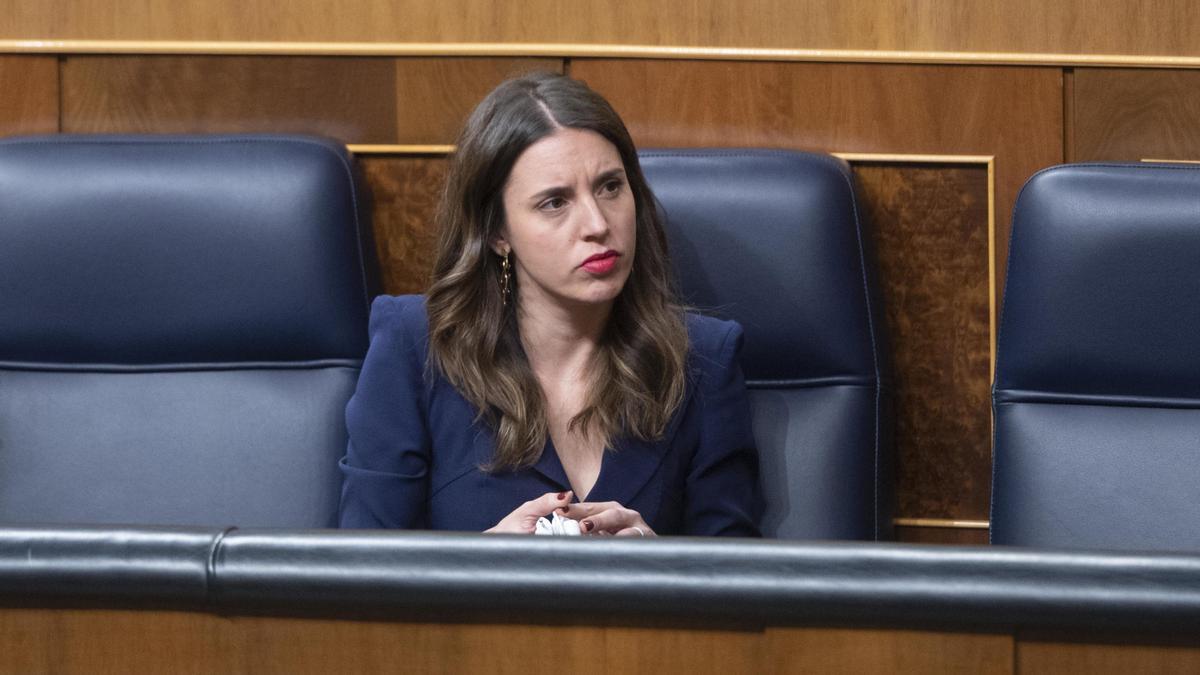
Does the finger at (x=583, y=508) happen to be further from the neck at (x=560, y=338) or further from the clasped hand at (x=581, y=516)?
the neck at (x=560, y=338)

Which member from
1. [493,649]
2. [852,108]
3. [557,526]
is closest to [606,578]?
[493,649]

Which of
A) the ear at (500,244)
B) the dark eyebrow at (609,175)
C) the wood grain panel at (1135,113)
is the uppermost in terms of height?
the wood grain panel at (1135,113)

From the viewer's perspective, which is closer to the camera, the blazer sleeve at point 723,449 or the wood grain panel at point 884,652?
the wood grain panel at point 884,652

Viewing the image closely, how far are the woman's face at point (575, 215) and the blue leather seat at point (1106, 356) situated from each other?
0.41 m

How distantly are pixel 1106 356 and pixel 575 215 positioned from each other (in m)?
0.55

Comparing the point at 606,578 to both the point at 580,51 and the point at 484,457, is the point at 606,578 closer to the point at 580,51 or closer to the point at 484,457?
the point at 484,457

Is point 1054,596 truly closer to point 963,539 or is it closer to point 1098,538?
point 1098,538

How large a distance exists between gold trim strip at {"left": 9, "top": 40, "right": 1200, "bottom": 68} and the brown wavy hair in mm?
249

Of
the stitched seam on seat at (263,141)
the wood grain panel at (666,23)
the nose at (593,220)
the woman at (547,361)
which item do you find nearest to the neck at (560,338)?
the woman at (547,361)

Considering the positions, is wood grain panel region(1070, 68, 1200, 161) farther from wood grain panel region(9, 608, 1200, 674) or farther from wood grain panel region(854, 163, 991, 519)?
wood grain panel region(9, 608, 1200, 674)

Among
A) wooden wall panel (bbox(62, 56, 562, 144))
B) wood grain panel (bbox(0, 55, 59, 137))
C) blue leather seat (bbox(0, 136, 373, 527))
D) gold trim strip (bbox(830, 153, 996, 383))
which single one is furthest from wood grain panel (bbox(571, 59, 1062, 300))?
wood grain panel (bbox(0, 55, 59, 137))

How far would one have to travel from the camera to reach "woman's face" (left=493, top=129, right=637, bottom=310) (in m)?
1.36

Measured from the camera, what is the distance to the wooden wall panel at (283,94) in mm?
1678

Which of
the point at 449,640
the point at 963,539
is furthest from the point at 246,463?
the point at 449,640
